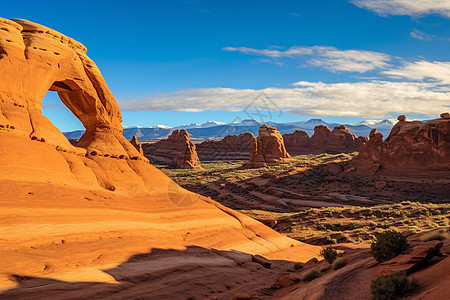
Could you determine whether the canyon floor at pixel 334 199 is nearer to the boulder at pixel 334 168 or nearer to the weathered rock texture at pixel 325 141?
the boulder at pixel 334 168

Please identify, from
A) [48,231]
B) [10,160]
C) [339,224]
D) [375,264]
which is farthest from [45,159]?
[339,224]

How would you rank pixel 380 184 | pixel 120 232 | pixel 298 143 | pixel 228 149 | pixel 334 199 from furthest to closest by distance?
pixel 228 149, pixel 298 143, pixel 380 184, pixel 334 199, pixel 120 232

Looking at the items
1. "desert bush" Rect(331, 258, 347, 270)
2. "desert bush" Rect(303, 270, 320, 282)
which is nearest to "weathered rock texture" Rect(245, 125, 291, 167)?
"desert bush" Rect(331, 258, 347, 270)

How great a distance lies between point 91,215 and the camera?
1388 cm

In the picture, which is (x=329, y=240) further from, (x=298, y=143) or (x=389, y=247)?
(x=298, y=143)

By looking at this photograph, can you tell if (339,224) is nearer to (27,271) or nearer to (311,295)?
(311,295)

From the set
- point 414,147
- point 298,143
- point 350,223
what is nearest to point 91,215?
point 350,223

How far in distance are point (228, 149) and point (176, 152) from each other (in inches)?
1164

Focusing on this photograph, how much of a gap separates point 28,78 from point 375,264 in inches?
768

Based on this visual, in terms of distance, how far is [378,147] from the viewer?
2334 inches

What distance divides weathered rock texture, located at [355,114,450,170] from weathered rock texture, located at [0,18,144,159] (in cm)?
5335

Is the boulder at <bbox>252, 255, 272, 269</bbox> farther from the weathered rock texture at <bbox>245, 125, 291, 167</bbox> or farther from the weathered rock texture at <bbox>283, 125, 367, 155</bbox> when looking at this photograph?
the weathered rock texture at <bbox>283, 125, 367, 155</bbox>

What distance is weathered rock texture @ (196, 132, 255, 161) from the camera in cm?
13275

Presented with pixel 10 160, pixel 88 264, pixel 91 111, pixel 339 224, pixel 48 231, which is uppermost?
pixel 91 111
